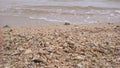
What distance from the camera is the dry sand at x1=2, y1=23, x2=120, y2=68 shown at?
432 cm

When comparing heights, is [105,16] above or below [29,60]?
below

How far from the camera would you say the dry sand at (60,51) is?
4.32 m

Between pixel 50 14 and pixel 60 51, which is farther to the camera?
pixel 50 14

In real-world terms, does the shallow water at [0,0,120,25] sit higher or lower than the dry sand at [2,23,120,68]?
lower

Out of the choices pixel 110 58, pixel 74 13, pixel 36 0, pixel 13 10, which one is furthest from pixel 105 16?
pixel 110 58

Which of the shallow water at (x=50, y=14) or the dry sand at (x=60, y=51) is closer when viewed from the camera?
the dry sand at (x=60, y=51)

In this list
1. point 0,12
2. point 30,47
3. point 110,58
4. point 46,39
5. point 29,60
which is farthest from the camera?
point 0,12

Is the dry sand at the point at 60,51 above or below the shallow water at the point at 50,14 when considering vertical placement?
above

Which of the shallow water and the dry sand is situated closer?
the dry sand

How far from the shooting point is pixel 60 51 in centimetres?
480

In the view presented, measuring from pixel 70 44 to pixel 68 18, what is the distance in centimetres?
623

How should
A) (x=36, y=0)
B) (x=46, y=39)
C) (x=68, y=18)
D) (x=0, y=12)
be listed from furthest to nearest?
(x=36, y=0)
(x=0, y=12)
(x=68, y=18)
(x=46, y=39)

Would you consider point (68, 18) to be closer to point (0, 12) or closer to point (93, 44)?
point (0, 12)

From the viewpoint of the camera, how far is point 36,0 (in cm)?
1644
